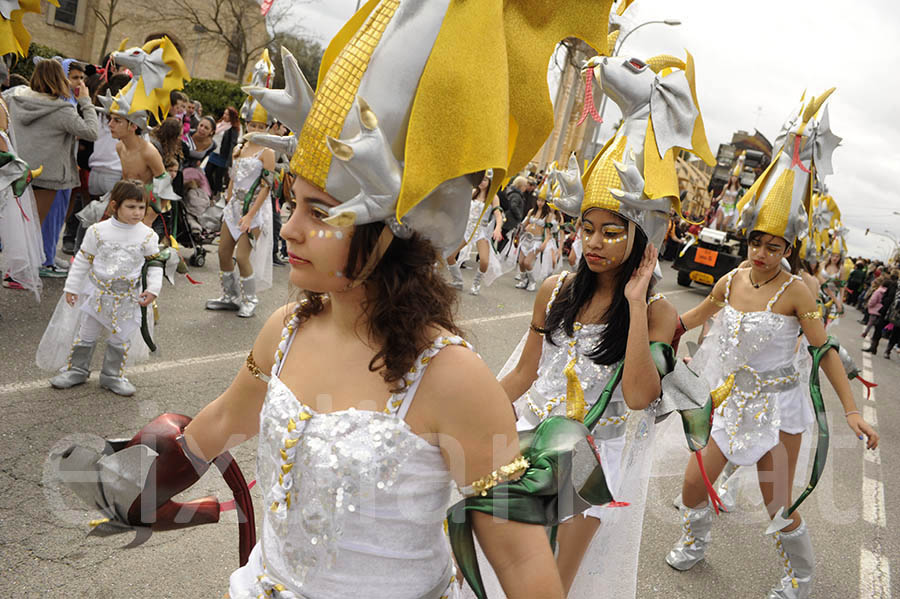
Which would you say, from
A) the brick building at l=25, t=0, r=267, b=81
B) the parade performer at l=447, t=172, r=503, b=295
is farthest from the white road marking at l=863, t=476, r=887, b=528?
the brick building at l=25, t=0, r=267, b=81

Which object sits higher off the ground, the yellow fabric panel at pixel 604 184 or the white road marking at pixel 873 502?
the yellow fabric panel at pixel 604 184

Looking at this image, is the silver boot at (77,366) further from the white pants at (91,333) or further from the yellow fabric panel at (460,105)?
the yellow fabric panel at (460,105)

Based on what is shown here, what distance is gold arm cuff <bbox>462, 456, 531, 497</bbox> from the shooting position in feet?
4.67

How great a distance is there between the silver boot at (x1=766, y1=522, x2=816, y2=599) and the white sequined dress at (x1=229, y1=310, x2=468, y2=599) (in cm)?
311

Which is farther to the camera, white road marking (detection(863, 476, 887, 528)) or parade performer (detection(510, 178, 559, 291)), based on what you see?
parade performer (detection(510, 178, 559, 291))

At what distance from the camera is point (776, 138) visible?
4348 mm

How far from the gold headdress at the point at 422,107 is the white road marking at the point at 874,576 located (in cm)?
424

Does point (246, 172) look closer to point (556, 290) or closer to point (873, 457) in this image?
point (556, 290)

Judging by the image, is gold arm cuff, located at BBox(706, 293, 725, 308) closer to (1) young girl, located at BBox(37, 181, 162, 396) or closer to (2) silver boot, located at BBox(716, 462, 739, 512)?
(2) silver boot, located at BBox(716, 462, 739, 512)

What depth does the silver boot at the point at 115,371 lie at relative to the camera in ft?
15.8

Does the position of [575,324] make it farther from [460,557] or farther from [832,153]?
[832,153]

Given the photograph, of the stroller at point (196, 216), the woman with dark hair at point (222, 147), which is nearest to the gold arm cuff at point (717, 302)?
the stroller at point (196, 216)

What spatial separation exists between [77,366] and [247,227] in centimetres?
253

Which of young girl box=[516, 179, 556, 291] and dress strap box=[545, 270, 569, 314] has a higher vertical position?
dress strap box=[545, 270, 569, 314]
